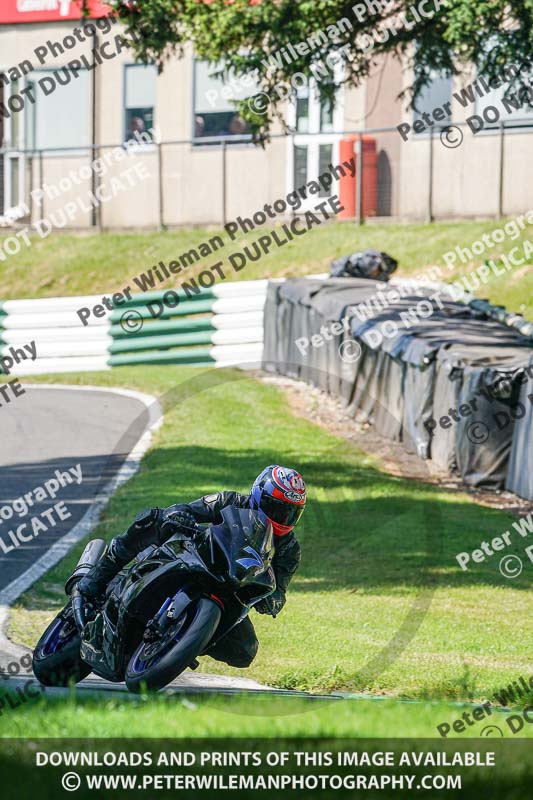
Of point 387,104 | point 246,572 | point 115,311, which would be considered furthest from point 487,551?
point 387,104

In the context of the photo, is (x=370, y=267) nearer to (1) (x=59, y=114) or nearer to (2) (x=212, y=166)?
(2) (x=212, y=166)

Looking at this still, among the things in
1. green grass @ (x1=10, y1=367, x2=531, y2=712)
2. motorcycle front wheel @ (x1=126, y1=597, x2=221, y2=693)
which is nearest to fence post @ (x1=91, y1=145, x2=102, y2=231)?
green grass @ (x1=10, y1=367, x2=531, y2=712)

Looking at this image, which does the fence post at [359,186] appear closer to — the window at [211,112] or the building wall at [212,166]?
the building wall at [212,166]

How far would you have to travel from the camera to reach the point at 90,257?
3058cm

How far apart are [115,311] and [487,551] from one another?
12518mm

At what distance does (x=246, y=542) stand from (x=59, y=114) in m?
28.3

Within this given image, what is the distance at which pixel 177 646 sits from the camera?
19.0 feet

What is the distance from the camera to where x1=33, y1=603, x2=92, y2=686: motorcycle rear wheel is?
22.3 ft
